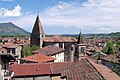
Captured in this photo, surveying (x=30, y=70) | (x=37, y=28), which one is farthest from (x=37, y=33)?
(x=30, y=70)

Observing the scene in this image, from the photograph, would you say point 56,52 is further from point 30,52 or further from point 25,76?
point 25,76

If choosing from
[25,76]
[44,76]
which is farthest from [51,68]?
[25,76]

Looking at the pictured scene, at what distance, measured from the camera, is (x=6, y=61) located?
20344 mm

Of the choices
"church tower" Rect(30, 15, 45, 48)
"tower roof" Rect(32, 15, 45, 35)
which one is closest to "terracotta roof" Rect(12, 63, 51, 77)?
"church tower" Rect(30, 15, 45, 48)

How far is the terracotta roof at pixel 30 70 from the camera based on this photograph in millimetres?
36728

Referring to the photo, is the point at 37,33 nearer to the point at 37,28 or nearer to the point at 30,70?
the point at 37,28

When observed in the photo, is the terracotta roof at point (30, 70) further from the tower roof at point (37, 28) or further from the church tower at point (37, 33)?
the tower roof at point (37, 28)

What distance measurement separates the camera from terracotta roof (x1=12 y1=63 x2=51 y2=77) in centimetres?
3673

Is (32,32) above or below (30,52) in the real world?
above

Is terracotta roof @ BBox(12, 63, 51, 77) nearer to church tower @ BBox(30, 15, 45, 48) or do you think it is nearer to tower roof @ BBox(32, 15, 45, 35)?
church tower @ BBox(30, 15, 45, 48)

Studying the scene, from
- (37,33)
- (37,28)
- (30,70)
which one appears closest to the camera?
(30,70)

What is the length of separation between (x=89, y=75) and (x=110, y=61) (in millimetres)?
39275

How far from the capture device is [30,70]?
37469 millimetres

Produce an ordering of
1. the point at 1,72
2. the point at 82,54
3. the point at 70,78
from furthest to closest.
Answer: the point at 82,54 < the point at 70,78 < the point at 1,72
